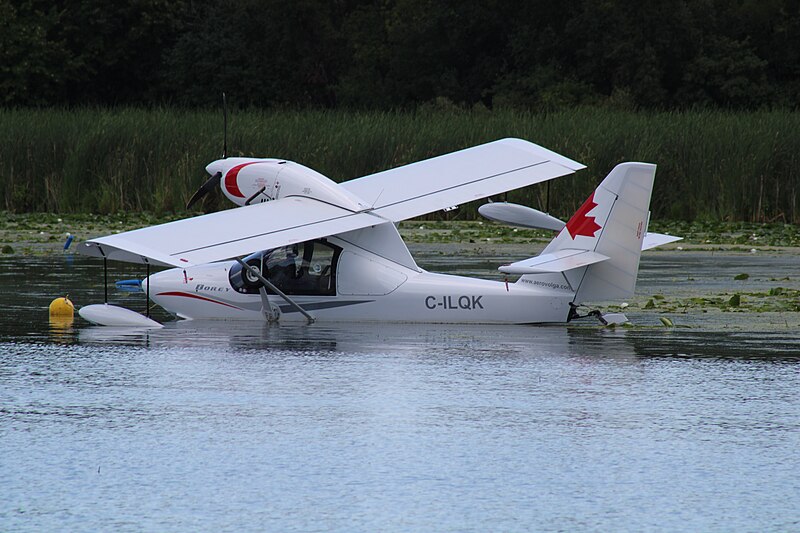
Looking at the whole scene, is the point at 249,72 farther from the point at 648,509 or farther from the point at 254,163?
the point at 648,509

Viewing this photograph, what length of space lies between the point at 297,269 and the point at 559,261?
2872 mm

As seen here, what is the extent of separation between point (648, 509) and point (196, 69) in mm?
52903

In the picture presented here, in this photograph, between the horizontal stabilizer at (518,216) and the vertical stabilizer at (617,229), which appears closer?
the vertical stabilizer at (617,229)

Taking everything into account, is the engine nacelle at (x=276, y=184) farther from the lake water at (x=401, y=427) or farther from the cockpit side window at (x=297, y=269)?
the lake water at (x=401, y=427)

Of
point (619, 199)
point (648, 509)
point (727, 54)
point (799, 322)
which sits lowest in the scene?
point (648, 509)

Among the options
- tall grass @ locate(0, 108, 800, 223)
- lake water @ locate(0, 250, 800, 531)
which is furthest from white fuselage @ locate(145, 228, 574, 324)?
tall grass @ locate(0, 108, 800, 223)

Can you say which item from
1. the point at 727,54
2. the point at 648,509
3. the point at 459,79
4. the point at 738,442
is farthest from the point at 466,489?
the point at 459,79

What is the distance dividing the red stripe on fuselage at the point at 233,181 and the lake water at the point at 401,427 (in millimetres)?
2093

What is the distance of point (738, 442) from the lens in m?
9.16

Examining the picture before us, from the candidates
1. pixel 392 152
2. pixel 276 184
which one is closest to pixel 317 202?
pixel 276 184

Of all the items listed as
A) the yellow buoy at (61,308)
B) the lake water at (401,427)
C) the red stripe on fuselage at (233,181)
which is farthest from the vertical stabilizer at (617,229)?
the yellow buoy at (61,308)

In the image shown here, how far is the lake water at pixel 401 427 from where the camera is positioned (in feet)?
25.0

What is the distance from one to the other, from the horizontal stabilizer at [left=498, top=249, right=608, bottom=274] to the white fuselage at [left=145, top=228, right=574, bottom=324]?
1.50ft

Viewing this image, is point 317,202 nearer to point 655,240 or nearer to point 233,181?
point 233,181
